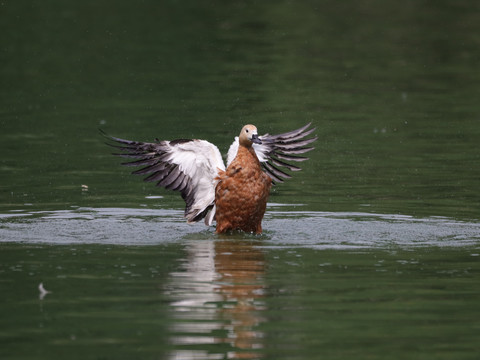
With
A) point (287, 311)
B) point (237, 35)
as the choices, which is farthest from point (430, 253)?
point (237, 35)

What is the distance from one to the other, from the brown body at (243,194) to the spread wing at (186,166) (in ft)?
0.78

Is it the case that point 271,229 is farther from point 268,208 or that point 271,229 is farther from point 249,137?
point 268,208

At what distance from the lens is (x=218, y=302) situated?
8.86 metres

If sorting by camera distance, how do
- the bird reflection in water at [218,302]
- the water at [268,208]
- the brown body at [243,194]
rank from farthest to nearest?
the brown body at [243,194], the water at [268,208], the bird reflection in water at [218,302]

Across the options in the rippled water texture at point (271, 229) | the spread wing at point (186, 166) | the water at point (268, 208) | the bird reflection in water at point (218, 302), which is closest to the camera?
the bird reflection in water at point (218, 302)

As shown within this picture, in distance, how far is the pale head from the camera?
1228 cm

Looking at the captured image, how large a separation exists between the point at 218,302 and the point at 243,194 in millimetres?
3492

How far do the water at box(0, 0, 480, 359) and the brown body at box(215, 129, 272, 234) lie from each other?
0.90ft

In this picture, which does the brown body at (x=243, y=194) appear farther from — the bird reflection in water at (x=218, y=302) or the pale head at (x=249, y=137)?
the bird reflection in water at (x=218, y=302)

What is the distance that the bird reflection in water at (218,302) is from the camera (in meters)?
7.62

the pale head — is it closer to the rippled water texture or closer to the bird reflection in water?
the rippled water texture

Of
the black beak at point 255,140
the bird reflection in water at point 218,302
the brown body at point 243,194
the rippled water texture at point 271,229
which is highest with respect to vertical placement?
the black beak at point 255,140

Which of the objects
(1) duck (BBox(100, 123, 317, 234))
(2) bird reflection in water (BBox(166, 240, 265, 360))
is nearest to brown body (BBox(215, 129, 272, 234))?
(1) duck (BBox(100, 123, 317, 234))

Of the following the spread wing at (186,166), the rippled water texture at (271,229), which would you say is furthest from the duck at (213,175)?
the rippled water texture at (271,229)
